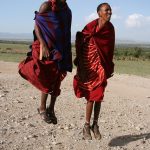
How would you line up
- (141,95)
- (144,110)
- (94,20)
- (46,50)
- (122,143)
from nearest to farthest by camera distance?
(46,50), (94,20), (122,143), (144,110), (141,95)

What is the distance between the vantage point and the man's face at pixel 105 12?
23.3ft

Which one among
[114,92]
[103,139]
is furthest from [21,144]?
[114,92]

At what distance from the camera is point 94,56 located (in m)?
7.36

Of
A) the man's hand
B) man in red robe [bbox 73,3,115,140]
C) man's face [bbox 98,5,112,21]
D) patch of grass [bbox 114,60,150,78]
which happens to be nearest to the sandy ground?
man in red robe [bbox 73,3,115,140]

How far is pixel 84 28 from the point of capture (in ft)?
24.5

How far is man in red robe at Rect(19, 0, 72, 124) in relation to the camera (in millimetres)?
6797

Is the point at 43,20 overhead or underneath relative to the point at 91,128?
overhead

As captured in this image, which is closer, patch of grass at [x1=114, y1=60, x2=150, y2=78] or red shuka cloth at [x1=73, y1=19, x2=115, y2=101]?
red shuka cloth at [x1=73, y1=19, x2=115, y2=101]

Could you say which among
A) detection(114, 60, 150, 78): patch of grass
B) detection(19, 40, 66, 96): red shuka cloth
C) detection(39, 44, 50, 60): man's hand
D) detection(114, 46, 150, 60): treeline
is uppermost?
detection(39, 44, 50, 60): man's hand

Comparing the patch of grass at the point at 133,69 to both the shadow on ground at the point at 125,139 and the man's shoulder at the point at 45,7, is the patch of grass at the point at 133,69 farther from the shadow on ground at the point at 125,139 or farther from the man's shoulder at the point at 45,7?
the man's shoulder at the point at 45,7

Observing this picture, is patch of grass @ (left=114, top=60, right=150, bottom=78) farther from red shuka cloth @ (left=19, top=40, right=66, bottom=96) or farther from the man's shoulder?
the man's shoulder

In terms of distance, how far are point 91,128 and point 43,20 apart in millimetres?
1965

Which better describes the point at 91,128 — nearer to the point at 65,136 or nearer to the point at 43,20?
the point at 65,136

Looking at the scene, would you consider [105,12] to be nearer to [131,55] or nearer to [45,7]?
[45,7]
